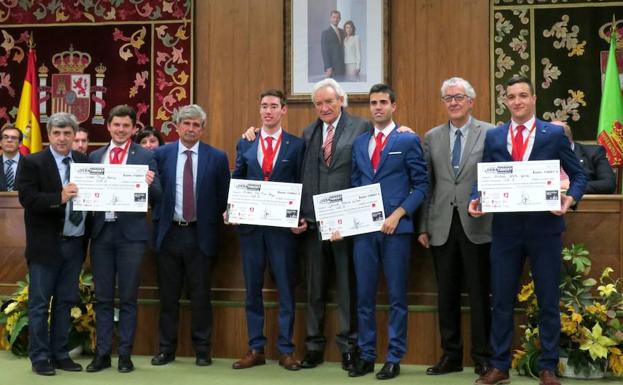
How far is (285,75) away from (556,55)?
229 cm

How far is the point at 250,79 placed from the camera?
6984mm

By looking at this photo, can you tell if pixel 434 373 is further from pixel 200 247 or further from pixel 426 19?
pixel 426 19

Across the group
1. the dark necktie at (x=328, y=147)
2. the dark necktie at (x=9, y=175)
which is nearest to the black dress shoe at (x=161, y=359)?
the dark necktie at (x=328, y=147)

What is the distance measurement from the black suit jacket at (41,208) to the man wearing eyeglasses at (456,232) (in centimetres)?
202

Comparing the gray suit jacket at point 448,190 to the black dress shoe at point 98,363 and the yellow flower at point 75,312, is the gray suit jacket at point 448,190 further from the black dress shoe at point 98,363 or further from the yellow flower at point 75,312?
the yellow flower at point 75,312

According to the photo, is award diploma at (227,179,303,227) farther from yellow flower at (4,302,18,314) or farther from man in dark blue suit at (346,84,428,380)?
yellow flower at (4,302,18,314)

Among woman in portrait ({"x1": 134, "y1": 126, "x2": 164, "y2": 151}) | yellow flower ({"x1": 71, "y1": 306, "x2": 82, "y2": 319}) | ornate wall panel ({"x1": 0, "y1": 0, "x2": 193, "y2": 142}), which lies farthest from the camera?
ornate wall panel ({"x1": 0, "y1": 0, "x2": 193, "y2": 142})

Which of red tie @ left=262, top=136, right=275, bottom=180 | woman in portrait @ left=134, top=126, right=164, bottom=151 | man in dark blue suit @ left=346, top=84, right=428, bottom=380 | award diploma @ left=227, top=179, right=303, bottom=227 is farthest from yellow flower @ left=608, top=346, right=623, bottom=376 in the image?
woman in portrait @ left=134, top=126, right=164, bottom=151

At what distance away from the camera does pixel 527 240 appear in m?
4.05

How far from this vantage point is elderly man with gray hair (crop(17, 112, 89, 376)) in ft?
14.6

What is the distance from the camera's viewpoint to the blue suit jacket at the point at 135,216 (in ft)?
15.2

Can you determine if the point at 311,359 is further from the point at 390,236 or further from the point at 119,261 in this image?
the point at 119,261

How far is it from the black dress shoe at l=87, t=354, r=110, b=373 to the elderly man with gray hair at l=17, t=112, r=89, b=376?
87 millimetres

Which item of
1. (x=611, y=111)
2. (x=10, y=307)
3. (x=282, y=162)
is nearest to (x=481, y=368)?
(x=282, y=162)
